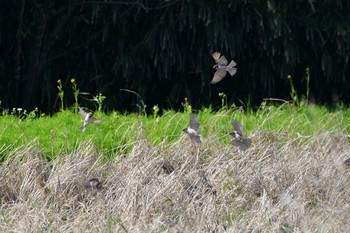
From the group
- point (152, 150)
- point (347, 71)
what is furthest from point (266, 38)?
point (152, 150)

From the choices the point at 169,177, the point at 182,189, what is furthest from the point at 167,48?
the point at 182,189

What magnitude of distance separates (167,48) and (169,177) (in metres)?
3.05

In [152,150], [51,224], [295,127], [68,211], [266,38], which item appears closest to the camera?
[51,224]

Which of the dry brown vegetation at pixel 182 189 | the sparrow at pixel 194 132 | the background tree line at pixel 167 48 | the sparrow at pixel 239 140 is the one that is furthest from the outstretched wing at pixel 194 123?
the background tree line at pixel 167 48

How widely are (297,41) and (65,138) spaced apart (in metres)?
3.38

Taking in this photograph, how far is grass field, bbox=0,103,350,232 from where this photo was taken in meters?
4.97

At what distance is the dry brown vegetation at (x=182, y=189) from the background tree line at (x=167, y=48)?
248cm

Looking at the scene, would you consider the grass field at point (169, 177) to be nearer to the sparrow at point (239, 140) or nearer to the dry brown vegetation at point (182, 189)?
the dry brown vegetation at point (182, 189)

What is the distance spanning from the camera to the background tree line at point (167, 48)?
8.40 m

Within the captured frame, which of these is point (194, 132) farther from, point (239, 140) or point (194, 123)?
point (239, 140)

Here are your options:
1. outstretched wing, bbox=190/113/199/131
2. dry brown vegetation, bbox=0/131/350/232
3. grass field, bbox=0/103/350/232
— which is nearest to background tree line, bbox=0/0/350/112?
grass field, bbox=0/103/350/232

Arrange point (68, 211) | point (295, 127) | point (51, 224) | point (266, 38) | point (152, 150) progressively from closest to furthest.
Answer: point (51, 224), point (68, 211), point (152, 150), point (295, 127), point (266, 38)

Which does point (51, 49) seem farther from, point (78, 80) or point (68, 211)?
point (68, 211)

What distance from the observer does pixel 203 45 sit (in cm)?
851
